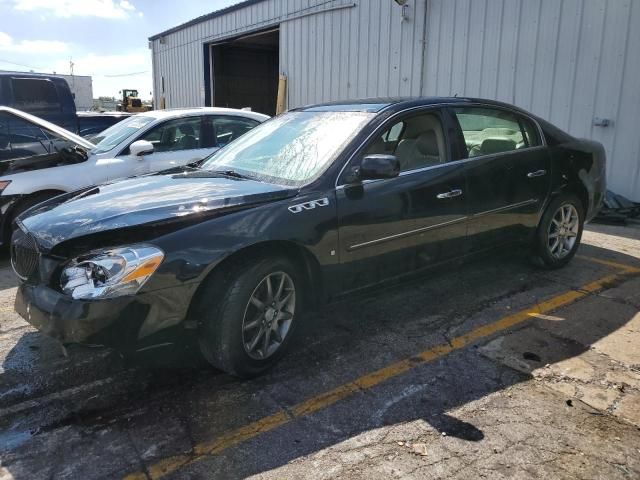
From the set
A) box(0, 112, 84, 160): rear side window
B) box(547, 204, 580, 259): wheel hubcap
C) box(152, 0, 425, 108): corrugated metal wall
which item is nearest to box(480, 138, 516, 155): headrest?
box(547, 204, 580, 259): wheel hubcap

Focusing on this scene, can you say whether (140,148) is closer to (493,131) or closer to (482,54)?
(493,131)

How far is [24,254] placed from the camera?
10.5ft

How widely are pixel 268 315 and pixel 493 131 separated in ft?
8.61

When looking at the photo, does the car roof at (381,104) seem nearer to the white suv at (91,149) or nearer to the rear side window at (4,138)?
the white suv at (91,149)

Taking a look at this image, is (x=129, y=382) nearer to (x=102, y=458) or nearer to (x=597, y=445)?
(x=102, y=458)

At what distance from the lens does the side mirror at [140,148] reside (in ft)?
20.0

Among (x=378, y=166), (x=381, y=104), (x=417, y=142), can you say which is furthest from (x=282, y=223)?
(x=417, y=142)

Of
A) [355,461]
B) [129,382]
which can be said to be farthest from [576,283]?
[129,382]

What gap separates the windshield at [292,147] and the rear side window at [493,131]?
0.94 m

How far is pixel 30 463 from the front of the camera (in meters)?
2.53

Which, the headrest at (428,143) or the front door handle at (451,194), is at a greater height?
the headrest at (428,143)

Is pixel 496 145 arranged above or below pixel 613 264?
above

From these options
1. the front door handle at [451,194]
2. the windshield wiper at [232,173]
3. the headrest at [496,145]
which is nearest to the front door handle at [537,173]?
the headrest at [496,145]

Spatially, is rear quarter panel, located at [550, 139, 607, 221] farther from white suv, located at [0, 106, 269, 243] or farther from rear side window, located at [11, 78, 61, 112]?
rear side window, located at [11, 78, 61, 112]
